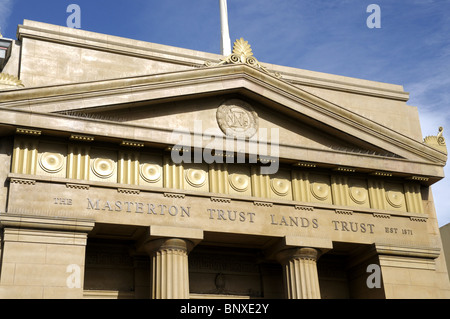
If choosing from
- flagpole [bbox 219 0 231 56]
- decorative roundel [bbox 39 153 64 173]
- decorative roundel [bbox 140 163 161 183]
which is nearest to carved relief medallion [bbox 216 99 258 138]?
decorative roundel [bbox 140 163 161 183]

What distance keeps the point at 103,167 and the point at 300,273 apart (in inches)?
310

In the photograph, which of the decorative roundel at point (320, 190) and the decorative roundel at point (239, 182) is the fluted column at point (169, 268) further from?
the decorative roundel at point (320, 190)

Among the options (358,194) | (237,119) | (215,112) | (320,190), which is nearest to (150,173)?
(215,112)

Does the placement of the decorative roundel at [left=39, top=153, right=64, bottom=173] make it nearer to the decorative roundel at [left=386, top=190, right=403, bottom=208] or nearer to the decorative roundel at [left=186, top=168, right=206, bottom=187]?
the decorative roundel at [left=186, top=168, right=206, bottom=187]

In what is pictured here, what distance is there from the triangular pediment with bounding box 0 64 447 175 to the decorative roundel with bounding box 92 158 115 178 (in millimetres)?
1048

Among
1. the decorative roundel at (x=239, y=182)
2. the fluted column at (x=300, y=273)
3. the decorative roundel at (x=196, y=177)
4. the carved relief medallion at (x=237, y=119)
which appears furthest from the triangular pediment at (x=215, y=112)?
the fluted column at (x=300, y=273)

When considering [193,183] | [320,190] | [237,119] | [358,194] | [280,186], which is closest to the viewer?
[193,183]

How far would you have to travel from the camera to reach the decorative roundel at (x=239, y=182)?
25.1 m

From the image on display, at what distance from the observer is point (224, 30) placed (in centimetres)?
3556

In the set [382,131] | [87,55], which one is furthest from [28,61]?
[382,131]

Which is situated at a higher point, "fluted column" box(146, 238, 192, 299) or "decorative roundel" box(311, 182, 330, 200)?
"decorative roundel" box(311, 182, 330, 200)

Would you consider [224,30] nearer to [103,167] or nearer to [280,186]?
[280,186]

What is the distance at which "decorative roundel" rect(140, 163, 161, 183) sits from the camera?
2395cm

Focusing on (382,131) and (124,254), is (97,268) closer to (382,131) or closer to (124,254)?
(124,254)
